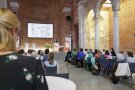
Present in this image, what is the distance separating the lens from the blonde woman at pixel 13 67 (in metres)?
1.04

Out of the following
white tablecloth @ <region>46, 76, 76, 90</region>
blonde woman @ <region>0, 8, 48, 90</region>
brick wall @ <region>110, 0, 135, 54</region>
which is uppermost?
brick wall @ <region>110, 0, 135, 54</region>

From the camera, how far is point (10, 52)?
1092mm

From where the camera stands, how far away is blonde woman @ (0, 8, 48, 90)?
104 centimetres

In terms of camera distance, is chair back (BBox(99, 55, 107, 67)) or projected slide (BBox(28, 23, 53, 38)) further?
projected slide (BBox(28, 23, 53, 38))

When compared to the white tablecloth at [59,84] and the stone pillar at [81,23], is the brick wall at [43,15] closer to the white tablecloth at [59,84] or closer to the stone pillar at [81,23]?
the stone pillar at [81,23]

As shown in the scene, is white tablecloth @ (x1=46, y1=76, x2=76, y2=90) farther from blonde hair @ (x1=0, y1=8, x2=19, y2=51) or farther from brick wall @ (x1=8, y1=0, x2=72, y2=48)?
brick wall @ (x1=8, y1=0, x2=72, y2=48)

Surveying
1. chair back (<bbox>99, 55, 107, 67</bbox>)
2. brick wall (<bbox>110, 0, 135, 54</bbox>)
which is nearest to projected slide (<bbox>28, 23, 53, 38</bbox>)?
brick wall (<bbox>110, 0, 135, 54</bbox>)

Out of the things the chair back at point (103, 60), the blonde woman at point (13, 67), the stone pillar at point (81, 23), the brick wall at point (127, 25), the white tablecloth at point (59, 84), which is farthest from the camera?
the stone pillar at point (81, 23)

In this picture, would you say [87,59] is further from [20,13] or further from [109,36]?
[20,13]

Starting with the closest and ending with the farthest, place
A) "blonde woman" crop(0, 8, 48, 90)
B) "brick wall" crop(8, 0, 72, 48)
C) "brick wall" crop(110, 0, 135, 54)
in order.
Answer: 1. "blonde woman" crop(0, 8, 48, 90)
2. "brick wall" crop(110, 0, 135, 54)
3. "brick wall" crop(8, 0, 72, 48)

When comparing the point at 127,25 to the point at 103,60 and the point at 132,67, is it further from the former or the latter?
the point at 132,67

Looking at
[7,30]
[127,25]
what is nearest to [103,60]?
[127,25]

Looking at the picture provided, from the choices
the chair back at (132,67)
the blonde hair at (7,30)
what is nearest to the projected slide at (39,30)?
the chair back at (132,67)

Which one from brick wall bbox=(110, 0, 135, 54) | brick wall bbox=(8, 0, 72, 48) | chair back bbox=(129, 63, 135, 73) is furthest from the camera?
brick wall bbox=(8, 0, 72, 48)
